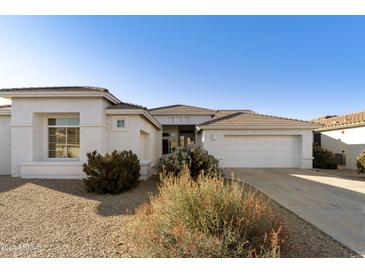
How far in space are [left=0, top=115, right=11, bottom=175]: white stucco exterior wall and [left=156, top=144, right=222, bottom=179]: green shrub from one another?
7813 mm

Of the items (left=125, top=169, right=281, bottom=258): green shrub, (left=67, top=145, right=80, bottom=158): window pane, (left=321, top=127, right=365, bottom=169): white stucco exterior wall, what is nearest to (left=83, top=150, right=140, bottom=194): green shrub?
(left=67, top=145, right=80, bottom=158): window pane

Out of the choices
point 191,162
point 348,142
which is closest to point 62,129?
point 191,162

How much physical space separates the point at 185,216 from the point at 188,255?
0.59 m

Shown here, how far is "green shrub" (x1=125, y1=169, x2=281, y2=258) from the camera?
9.47ft

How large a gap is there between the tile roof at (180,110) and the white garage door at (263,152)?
6.18 meters

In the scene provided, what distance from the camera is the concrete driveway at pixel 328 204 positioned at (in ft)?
13.0

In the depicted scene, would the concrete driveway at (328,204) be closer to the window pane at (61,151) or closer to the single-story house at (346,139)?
the single-story house at (346,139)

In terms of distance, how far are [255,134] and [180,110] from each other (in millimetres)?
8385

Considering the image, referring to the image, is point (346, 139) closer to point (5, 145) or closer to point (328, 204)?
point (328, 204)

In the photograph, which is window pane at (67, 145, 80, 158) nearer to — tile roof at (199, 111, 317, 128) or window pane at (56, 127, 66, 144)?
window pane at (56, 127, 66, 144)

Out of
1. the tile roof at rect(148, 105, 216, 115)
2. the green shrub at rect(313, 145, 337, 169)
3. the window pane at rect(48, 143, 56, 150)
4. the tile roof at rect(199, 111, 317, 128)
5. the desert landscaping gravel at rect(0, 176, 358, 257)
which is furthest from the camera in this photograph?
the tile roof at rect(148, 105, 216, 115)

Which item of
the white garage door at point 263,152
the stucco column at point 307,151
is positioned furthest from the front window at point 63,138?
the stucco column at point 307,151
